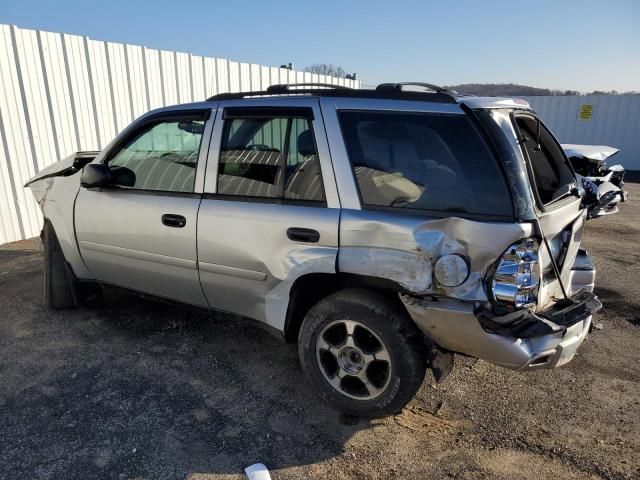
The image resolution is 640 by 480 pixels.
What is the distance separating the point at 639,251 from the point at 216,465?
633 centimetres

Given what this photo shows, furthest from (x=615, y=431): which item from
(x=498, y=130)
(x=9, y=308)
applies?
(x=9, y=308)

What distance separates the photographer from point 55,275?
4.18 metres

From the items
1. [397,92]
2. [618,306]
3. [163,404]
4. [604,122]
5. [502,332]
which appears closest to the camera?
[502,332]

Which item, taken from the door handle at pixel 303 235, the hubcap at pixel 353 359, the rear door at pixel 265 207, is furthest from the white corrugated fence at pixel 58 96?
the hubcap at pixel 353 359

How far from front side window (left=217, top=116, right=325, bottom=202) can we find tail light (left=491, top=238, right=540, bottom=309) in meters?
1.05

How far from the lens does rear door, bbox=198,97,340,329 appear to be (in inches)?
106

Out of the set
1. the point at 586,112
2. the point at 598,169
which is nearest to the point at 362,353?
the point at 598,169

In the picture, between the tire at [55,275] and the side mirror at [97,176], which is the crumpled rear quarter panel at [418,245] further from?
the tire at [55,275]

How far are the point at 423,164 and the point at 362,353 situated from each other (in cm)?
112

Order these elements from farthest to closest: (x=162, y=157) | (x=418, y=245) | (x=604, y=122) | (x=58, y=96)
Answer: (x=604, y=122), (x=58, y=96), (x=162, y=157), (x=418, y=245)

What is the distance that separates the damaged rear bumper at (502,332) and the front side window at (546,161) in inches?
29.5

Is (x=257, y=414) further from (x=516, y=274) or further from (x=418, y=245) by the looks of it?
(x=516, y=274)

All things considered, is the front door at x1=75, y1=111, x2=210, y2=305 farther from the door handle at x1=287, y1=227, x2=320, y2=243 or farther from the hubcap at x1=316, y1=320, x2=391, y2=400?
the hubcap at x1=316, y1=320, x2=391, y2=400

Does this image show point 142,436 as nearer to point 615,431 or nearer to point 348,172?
point 348,172
